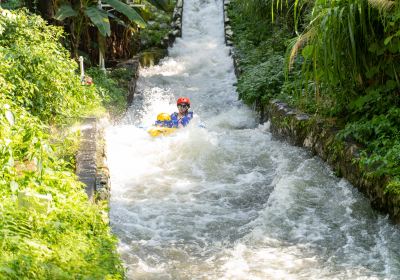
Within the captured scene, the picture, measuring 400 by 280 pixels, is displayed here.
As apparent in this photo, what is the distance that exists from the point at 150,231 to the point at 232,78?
33.5 feet

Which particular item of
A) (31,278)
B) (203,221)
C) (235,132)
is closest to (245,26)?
(235,132)

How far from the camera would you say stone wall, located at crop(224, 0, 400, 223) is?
5.96 m

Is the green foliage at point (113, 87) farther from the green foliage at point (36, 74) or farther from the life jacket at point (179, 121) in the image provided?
the green foliage at point (36, 74)

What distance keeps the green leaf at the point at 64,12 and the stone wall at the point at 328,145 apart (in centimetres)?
448

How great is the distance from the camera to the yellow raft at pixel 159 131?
9.76 meters

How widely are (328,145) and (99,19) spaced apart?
5.99m

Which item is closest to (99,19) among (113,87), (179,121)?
(113,87)

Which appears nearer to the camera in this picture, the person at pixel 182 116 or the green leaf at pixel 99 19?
the person at pixel 182 116

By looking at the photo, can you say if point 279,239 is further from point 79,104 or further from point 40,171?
point 79,104

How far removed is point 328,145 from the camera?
753 centimetres

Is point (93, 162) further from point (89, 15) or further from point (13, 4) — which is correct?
point (13, 4)

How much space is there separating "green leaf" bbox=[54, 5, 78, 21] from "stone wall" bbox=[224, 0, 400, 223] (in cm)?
448

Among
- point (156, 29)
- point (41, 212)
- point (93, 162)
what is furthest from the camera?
point (156, 29)

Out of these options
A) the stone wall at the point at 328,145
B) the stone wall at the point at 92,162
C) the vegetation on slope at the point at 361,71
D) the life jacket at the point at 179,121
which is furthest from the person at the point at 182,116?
the vegetation on slope at the point at 361,71
